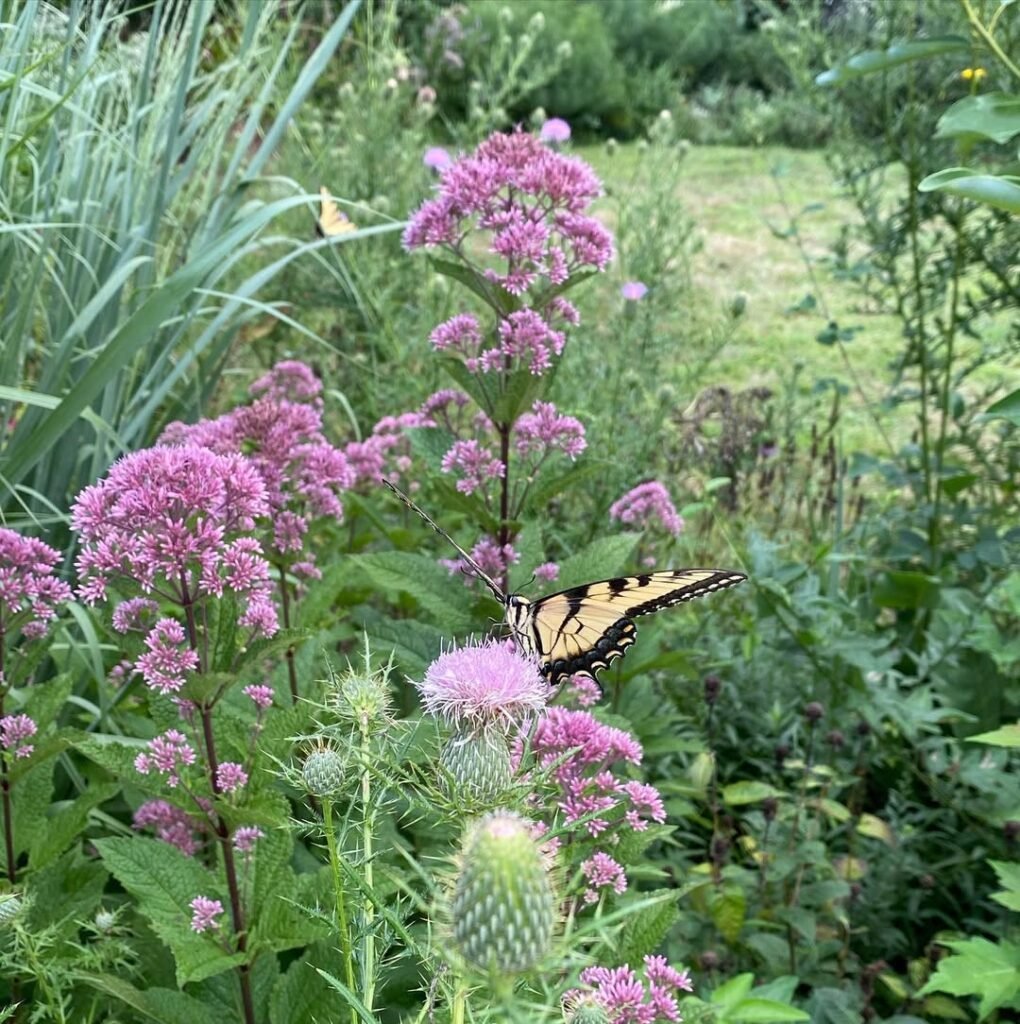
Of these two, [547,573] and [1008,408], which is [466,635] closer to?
[547,573]

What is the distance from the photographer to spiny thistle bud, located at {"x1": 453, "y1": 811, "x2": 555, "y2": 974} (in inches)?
33.9

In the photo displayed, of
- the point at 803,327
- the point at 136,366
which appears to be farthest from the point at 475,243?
the point at 136,366

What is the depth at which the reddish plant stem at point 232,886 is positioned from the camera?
1685 millimetres

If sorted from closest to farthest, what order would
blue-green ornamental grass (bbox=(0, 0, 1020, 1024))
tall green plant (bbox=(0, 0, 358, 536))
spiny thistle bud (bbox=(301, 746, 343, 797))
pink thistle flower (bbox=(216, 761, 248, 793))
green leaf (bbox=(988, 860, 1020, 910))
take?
spiny thistle bud (bbox=(301, 746, 343, 797)) → blue-green ornamental grass (bbox=(0, 0, 1020, 1024)) → pink thistle flower (bbox=(216, 761, 248, 793)) → green leaf (bbox=(988, 860, 1020, 910)) → tall green plant (bbox=(0, 0, 358, 536))

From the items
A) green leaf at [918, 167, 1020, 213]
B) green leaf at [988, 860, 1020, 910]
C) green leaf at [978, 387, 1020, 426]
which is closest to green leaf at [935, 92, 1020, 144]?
green leaf at [918, 167, 1020, 213]

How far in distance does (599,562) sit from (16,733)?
1.12m

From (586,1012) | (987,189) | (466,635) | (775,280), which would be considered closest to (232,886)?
(466,635)

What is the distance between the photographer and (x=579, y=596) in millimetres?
2078

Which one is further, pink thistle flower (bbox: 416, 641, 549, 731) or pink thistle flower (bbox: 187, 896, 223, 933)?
pink thistle flower (bbox: 187, 896, 223, 933)

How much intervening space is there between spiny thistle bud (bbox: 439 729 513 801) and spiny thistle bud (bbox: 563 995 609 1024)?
22 cm

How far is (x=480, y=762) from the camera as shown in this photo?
1208mm

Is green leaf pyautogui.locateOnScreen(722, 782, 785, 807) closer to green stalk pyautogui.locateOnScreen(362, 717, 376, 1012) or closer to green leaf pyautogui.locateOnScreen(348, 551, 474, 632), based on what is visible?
green leaf pyautogui.locateOnScreen(348, 551, 474, 632)

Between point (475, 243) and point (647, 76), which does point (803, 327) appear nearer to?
point (475, 243)

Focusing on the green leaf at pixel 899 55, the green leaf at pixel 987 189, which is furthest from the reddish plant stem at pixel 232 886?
the green leaf at pixel 899 55
